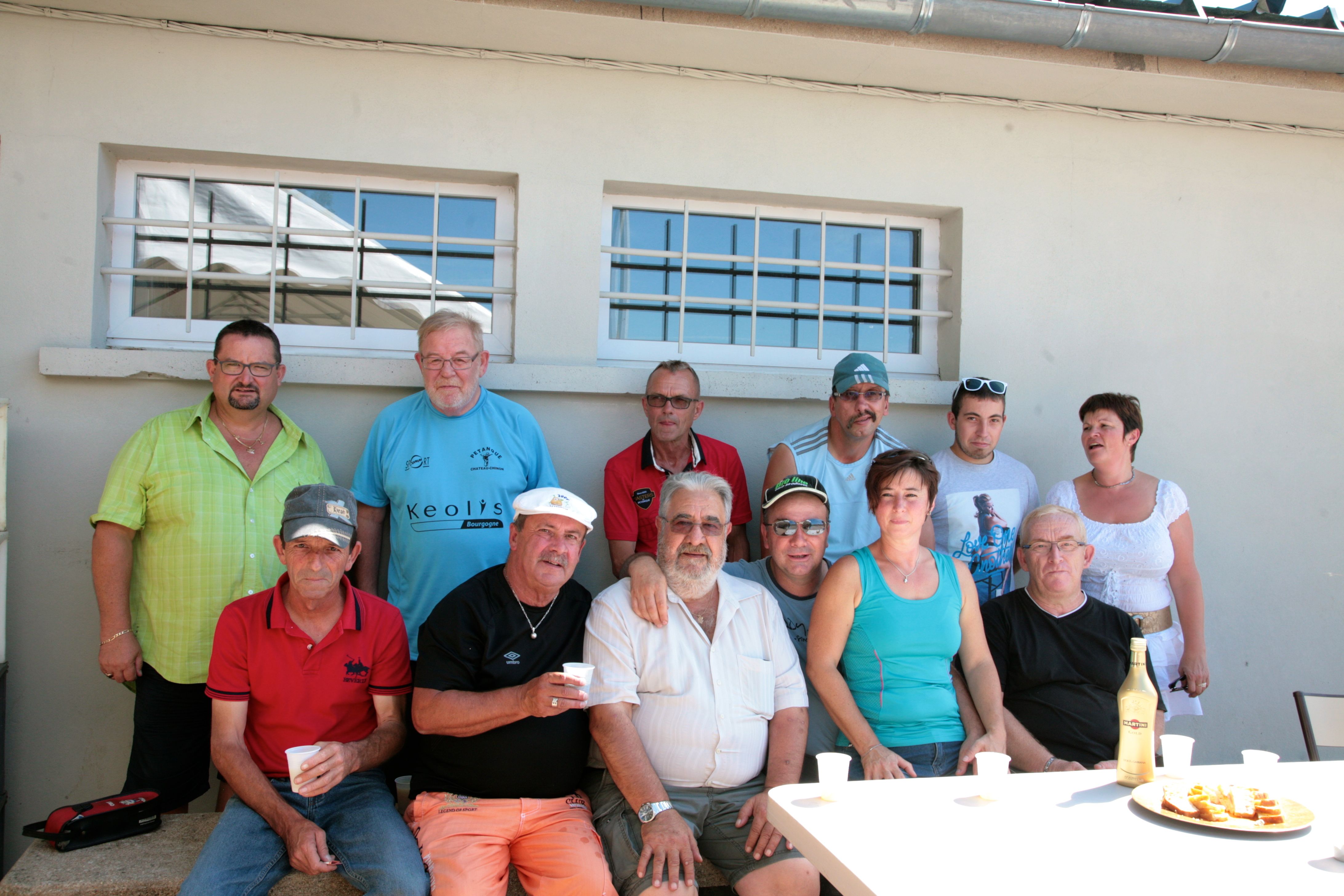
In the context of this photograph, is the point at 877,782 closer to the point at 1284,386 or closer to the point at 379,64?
the point at 379,64

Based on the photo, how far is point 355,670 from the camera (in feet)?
8.59

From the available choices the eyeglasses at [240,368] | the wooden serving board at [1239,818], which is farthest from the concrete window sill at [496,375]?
the wooden serving board at [1239,818]

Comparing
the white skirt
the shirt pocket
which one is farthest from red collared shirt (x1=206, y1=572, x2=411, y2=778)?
the white skirt

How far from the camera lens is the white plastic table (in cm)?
157

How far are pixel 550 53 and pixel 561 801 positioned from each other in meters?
2.93

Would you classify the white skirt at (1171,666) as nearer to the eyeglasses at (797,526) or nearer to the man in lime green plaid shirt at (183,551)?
the eyeglasses at (797,526)

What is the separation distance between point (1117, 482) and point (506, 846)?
8.85ft

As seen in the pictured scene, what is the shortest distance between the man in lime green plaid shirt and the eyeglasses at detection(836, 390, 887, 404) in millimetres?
2060

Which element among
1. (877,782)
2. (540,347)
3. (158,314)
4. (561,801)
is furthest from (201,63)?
(877,782)

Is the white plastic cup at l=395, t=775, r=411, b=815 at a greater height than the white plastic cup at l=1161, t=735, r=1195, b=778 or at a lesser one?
lesser

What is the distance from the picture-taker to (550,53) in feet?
12.4

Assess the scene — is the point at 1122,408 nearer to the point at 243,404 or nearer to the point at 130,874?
the point at 243,404

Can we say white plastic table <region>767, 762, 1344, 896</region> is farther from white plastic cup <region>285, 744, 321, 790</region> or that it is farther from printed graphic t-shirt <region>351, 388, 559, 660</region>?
printed graphic t-shirt <region>351, 388, 559, 660</region>

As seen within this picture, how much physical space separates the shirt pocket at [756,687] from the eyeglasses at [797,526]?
1.46ft
